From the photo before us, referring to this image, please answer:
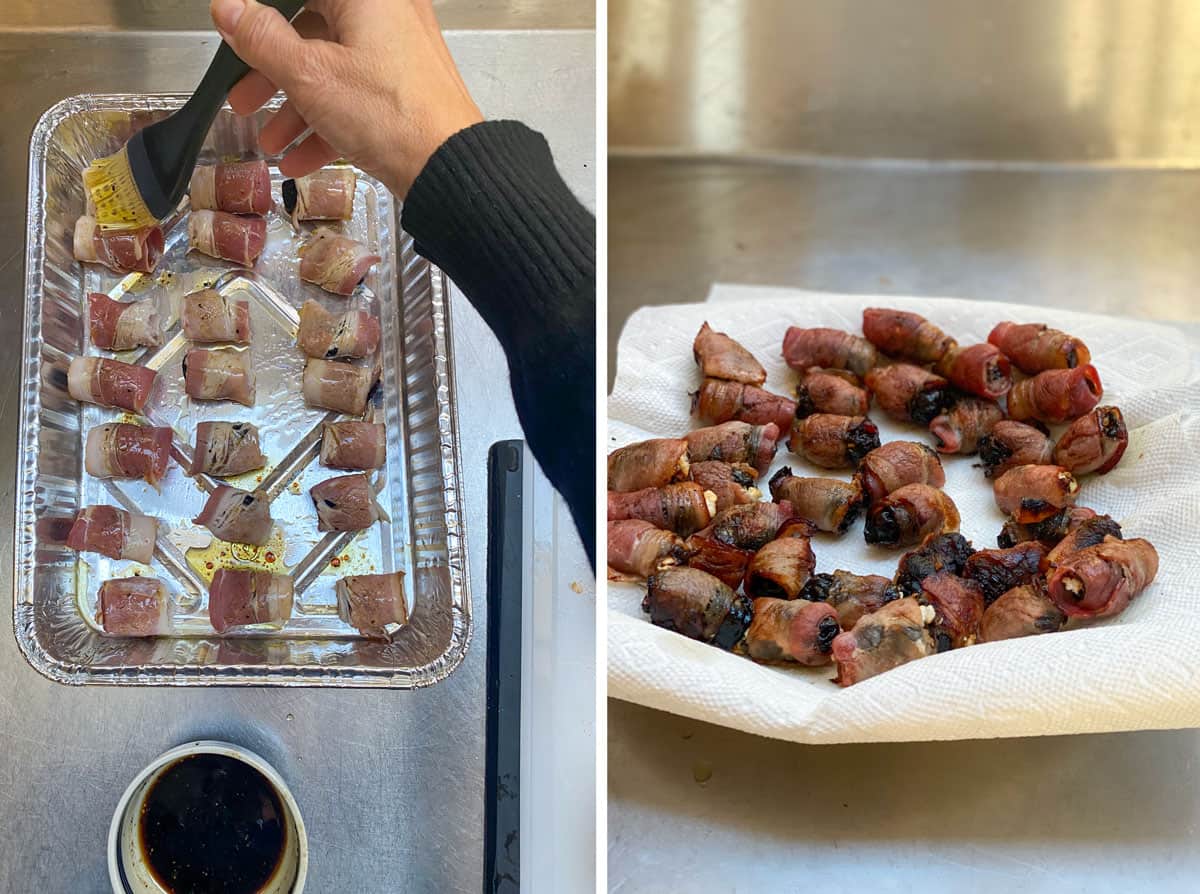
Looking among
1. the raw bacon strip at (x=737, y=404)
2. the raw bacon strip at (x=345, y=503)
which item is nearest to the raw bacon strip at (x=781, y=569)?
the raw bacon strip at (x=737, y=404)

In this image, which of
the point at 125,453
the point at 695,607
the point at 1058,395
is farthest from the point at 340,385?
the point at 1058,395

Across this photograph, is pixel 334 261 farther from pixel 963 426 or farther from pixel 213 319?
pixel 963 426

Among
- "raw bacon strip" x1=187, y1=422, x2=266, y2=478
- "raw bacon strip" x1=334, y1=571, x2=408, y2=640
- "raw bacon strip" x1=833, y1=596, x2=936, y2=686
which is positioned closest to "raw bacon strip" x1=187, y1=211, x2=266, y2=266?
"raw bacon strip" x1=187, y1=422, x2=266, y2=478

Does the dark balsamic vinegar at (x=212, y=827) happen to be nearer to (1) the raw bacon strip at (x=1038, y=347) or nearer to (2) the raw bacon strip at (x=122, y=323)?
(2) the raw bacon strip at (x=122, y=323)

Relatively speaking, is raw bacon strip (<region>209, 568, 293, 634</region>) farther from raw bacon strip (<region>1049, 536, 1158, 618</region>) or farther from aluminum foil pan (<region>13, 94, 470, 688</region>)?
raw bacon strip (<region>1049, 536, 1158, 618</region>)

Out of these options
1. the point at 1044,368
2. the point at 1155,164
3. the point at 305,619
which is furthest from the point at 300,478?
the point at 1155,164

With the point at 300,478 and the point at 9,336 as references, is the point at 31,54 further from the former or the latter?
the point at 300,478
